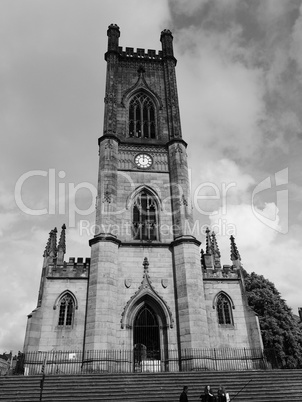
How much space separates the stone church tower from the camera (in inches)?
778

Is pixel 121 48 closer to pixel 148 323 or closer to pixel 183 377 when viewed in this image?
pixel 148 323

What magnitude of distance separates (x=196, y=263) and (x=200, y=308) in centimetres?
297

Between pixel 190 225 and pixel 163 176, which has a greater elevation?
pixel 163 176

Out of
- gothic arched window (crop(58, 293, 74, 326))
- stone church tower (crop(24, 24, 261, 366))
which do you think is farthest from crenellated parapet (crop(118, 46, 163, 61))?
gothic arched window (crop(58, 293, 74, 326))

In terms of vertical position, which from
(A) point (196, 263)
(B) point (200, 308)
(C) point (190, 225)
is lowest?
(B) point (200, 308)

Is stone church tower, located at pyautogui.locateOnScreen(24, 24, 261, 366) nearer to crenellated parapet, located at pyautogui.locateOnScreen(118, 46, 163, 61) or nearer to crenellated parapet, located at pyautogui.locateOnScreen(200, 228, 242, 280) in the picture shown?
crenellated parapet, located at pyautogui.locateOnScreen(200, 228, 242, 280)

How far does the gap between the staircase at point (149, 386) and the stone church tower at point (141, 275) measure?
3783mm

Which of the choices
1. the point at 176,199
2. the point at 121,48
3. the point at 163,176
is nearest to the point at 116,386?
the point at 176,199

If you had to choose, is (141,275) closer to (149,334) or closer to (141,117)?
(149,334)

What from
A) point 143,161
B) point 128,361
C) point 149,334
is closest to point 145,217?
point 143,161

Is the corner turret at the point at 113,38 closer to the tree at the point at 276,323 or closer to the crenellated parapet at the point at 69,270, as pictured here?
the crenellated parapet at the point at 69,270

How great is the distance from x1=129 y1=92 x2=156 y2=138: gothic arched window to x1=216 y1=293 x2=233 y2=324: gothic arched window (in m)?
14.9

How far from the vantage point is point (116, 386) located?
1443cm

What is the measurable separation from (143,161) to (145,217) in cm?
499
